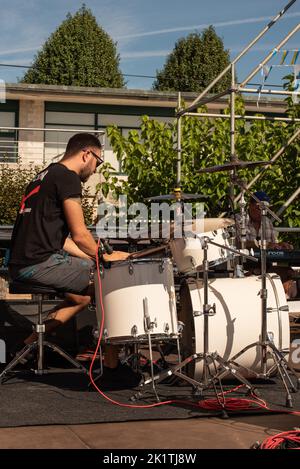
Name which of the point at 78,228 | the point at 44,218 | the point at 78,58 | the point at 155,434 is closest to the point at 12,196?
the point at 44,218

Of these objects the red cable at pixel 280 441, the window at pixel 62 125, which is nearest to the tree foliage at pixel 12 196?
the window at pixel 62 125

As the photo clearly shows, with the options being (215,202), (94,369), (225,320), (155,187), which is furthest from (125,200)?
(225,320)

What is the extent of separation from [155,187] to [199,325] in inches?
315

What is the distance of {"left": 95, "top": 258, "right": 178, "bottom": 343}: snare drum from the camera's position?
5379 millimetres

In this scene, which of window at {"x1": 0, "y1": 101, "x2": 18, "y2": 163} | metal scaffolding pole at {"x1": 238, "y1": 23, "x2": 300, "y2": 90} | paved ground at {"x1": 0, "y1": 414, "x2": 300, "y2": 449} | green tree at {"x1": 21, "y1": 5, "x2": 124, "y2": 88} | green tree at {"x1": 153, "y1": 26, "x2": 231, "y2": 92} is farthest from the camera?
green tree at {"x1": 153, "y1": 26, "x2": 231, "y2": 92}

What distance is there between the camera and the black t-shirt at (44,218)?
18.8 ft

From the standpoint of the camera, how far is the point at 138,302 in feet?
17.7

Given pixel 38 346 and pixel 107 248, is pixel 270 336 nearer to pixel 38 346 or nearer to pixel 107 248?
pixel 107 248

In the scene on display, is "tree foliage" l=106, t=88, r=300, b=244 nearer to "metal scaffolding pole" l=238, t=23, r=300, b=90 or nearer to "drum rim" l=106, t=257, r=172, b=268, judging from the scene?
"metal scaffolding pole" l=238, t=23, r=300, b=90

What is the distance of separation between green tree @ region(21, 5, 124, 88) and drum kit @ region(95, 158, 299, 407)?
29.8 m

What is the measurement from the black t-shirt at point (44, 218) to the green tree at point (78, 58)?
29.5m

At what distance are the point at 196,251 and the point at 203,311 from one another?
0.44 metres

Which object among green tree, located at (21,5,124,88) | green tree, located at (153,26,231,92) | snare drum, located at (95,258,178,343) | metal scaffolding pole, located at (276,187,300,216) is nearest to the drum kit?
snare drum, located at (95,258,178,343)

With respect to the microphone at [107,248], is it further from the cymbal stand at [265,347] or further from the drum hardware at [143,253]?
the cymbal stand at [265,347]
